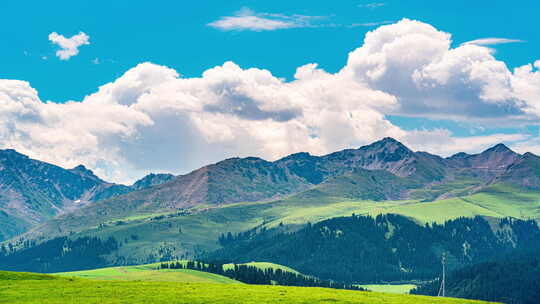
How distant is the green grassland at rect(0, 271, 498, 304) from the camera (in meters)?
93.6

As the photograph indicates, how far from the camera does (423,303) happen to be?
327 feet

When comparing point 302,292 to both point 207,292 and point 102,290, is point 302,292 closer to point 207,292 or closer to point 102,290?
point 207,292

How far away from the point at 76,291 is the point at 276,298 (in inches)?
1273

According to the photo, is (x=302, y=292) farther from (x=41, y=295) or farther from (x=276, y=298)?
(x=41, y=295)

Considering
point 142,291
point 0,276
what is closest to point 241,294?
point 142,291

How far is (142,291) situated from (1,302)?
860 inches

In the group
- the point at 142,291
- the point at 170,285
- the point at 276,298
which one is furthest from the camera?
the point at 170,285

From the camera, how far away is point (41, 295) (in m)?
97.4

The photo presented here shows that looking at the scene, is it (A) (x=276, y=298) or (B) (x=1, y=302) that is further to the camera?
(A) (x=276, y=298)

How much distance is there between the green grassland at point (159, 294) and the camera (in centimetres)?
9356

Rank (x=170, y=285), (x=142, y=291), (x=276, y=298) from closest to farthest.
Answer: (x=276, y=298)
(x=142, y=291)
(x=170, y=285)

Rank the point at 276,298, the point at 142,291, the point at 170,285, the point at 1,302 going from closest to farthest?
the point at 1,302 < the point at 276,298 < the point at 142,291 < the point at 170,285

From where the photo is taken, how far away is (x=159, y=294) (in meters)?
99.5

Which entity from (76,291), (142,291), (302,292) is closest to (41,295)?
(76,291)
